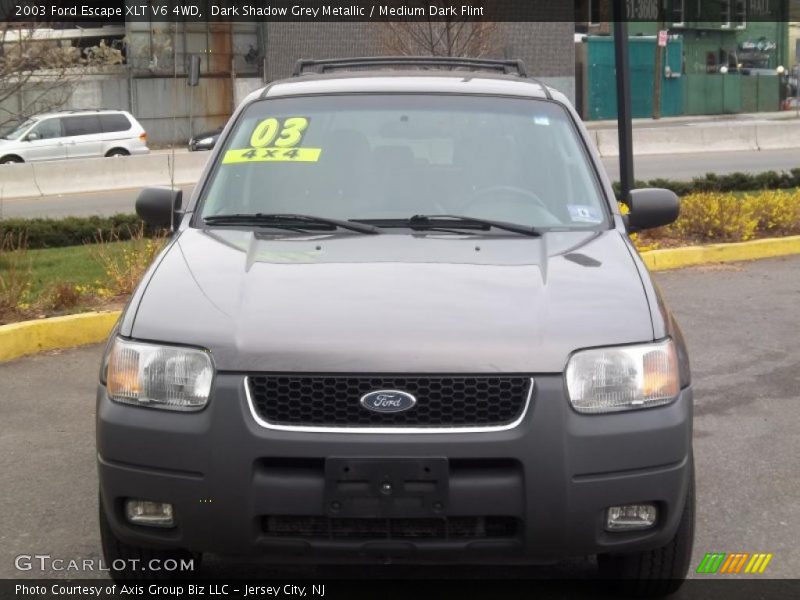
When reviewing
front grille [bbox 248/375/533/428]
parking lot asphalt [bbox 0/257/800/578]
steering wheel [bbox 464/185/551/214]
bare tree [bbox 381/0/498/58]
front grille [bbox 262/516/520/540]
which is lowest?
parking lot asphalt [bbox 0/257/800/578]

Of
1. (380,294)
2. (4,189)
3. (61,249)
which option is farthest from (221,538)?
(4,189)

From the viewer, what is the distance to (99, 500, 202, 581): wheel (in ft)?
13.0

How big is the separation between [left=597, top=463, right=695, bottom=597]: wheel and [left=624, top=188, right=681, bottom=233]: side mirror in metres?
1.50

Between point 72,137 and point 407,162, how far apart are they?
28.4 m

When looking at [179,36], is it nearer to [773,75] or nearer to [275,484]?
[773,75]

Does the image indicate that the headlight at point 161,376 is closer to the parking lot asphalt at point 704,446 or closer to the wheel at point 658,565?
the parking lot asphalt at point 704,446

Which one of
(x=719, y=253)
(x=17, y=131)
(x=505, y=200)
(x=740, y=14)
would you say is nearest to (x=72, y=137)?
(x=17, y=131)

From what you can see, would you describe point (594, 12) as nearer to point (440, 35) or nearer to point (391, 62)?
point (440, 35)

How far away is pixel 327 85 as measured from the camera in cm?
540

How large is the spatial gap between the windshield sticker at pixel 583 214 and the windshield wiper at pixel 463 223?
0.82 feet

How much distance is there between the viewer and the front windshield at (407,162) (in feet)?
15.7

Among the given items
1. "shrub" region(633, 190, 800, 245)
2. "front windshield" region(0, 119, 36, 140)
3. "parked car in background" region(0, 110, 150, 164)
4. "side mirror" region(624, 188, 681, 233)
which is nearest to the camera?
"side mirror" region(624, 188, 681, 233)

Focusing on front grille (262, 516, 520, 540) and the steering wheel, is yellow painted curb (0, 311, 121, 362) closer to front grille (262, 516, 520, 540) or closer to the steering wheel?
the steering wheel

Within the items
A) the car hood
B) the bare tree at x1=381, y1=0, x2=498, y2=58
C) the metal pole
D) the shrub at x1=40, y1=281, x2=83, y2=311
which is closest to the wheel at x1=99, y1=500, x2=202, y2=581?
the car hood
